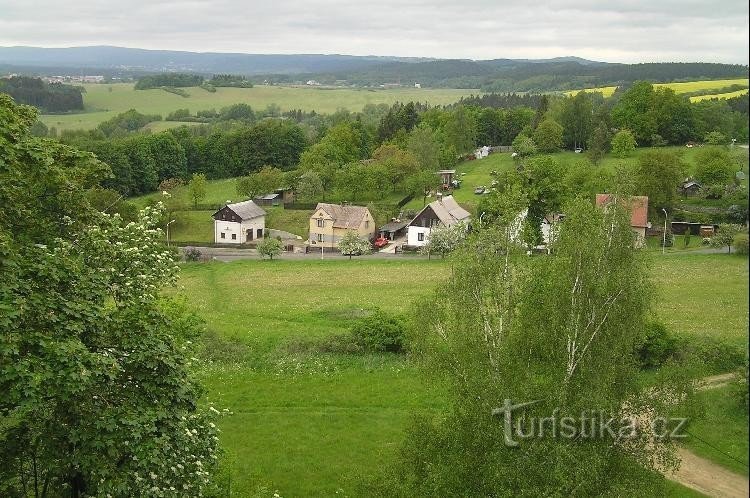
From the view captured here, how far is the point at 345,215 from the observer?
3125 inches

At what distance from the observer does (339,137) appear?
119000 millimetres

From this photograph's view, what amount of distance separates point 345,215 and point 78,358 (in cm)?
6656

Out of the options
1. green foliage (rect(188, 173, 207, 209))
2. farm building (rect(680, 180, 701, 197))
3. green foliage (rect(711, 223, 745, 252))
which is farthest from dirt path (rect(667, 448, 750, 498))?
green foliage (rect(188, 173, 207, 209))

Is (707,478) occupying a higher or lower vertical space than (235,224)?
lower

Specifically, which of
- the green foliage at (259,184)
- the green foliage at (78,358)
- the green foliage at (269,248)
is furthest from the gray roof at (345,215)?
the green foliage at (78,358)

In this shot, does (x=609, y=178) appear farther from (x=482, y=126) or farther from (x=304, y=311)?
(x=482, y=126)

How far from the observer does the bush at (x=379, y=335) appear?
3862 centimetres

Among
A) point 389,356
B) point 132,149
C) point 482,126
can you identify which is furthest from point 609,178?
point 482,126

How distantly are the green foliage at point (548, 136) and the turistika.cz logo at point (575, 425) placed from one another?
345ft

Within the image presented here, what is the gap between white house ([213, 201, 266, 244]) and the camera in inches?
3187

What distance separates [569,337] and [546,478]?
3.43m

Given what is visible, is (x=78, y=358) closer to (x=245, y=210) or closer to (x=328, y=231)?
(x=328, y=231)

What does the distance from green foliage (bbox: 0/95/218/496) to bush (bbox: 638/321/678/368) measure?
25044mm

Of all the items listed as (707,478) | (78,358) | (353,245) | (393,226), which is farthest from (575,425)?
(393,226)
